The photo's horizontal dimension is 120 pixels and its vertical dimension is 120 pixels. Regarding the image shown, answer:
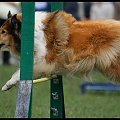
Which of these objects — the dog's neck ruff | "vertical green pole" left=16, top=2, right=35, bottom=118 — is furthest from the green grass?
"vertical green pole" left=16, top=2, right=35, bottom=118

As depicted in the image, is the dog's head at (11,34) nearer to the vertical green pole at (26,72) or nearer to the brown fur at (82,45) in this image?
the brown fur at (82,45)

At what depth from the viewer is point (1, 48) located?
671cm

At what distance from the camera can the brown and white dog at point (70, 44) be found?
6.28 metres

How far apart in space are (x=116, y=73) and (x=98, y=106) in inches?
121

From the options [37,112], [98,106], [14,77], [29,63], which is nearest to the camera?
[29,63]

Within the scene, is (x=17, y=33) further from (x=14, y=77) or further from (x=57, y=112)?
(x=57, y=112)

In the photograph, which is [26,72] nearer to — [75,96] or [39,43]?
[39,43]

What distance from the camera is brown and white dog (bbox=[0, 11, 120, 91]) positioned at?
6.28 metres

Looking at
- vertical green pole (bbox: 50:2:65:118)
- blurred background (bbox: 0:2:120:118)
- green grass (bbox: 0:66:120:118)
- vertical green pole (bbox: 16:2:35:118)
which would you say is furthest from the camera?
blurred background (bbox: 0:2:120:118)

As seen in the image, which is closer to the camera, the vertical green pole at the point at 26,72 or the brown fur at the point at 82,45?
the vertical green pole at the point at 26,72

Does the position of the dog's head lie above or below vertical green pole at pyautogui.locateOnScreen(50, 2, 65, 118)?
above

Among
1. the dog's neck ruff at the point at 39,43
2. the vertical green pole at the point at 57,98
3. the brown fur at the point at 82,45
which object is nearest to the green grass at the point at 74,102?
the brown fur at the point at 82,45

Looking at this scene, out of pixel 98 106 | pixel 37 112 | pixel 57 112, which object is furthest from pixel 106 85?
pixel 57 112

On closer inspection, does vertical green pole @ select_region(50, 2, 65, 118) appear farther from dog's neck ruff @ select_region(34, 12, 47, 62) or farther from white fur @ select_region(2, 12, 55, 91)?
dog's neck ruff @ select_region(34, 12, 47, 62)
